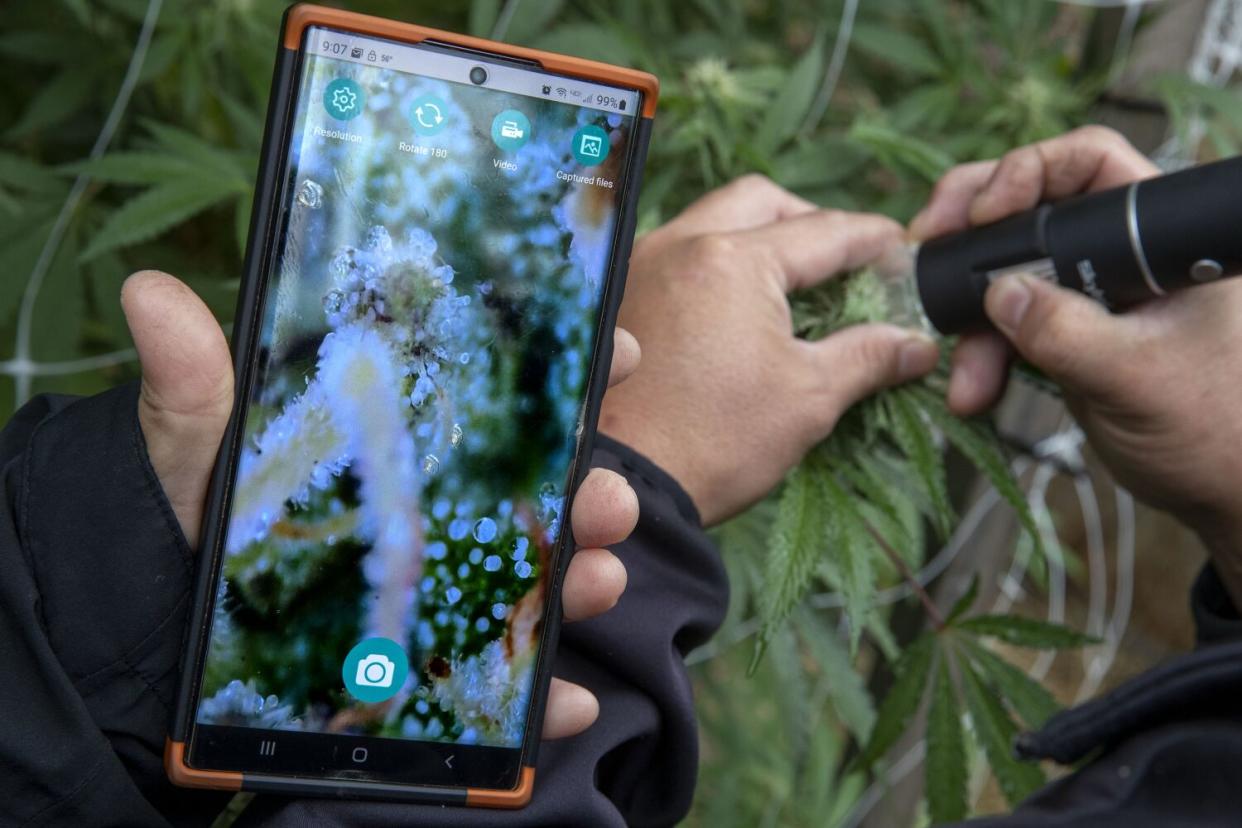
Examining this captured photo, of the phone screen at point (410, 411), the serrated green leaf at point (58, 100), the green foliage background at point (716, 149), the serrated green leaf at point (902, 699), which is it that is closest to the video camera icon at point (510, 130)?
the phone screen at point (410, 411)

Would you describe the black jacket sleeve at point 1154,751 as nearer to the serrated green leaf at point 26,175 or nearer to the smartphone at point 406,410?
the smartphone at point 406,410

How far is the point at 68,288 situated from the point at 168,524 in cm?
64

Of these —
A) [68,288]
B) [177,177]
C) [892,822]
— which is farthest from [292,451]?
[892,822]

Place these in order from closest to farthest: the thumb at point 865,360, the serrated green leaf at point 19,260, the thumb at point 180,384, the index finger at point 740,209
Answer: the thumb at point 180,384 → the thumb at point 865,360 → the index finger at point 740,209 → the serrated green leaf at point 19,260

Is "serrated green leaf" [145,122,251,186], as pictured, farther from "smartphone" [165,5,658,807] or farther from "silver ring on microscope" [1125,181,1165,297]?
"silver ring on microscope" [1125,181,1165,297]

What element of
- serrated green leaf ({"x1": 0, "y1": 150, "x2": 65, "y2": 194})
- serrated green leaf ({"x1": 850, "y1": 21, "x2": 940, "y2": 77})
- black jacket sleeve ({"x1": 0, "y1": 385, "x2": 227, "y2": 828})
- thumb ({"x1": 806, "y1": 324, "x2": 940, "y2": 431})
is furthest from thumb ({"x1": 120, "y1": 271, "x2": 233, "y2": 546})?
serrated green leaf ({"x1": 850, "y1": 21, "x2": 940, "y2": 77})

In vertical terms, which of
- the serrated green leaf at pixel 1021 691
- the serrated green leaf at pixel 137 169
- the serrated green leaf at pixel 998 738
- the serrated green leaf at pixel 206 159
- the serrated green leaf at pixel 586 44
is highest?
the serrated green leaf at pixel 586 44

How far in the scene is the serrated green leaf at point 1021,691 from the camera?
3.12 feet

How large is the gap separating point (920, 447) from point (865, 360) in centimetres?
8

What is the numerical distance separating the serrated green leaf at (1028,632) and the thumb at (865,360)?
22 centimetres

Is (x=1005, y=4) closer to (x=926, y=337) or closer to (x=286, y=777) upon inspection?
(x=926, y=337)

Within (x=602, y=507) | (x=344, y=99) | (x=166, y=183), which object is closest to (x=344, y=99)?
(x=344, y=99)

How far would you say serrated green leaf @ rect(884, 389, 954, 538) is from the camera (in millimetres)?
847

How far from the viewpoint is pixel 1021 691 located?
0.96 metres
